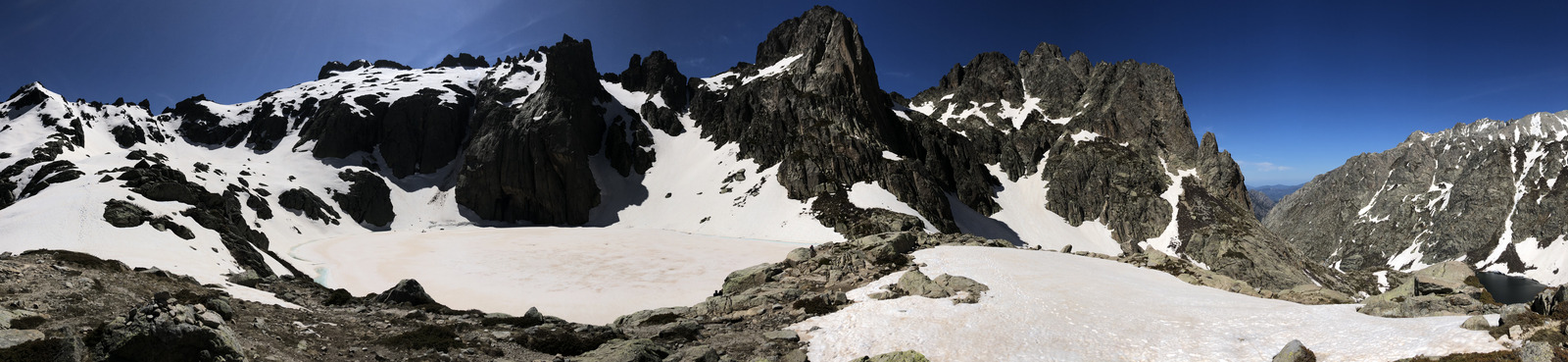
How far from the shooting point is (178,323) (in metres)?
9.68

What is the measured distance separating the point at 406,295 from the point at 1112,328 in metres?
26.9

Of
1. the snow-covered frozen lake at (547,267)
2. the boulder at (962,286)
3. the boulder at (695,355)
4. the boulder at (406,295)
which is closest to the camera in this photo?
the boulder at (695,355)

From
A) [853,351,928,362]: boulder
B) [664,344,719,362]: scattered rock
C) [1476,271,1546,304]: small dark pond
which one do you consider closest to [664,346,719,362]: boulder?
[664,344,719,362]: scattered rock

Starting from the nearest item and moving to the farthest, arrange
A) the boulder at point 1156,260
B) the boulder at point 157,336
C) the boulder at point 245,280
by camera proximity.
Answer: the boulder at point 157,336 < the boulder at point 245,280 < the boulder at point 1156,260

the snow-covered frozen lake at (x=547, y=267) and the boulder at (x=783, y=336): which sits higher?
the snow-covered frozen lake at (x=547, y=267)

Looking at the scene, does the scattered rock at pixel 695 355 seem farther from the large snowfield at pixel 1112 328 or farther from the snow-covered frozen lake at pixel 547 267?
the snow-covered frozen lake at pixel 547 267

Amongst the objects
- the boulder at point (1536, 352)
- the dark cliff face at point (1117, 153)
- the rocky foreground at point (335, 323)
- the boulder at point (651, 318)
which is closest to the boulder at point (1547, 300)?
the boulder at point (1536, 352)

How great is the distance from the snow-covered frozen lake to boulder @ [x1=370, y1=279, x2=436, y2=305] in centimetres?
745

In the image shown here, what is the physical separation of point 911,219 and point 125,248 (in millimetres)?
71580

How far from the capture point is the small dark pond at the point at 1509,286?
144 metres

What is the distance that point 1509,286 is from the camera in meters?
162

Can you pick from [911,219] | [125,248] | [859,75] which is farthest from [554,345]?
[859,75]

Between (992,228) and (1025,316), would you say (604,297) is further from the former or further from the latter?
(992,228)

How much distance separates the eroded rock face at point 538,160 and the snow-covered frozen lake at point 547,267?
3319cm
